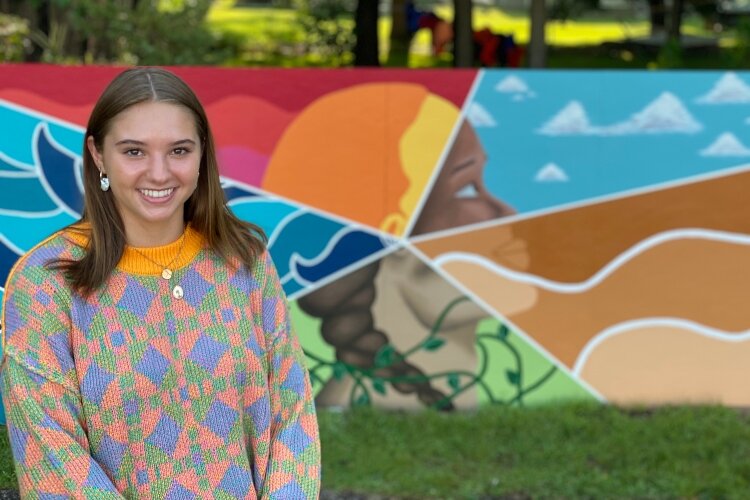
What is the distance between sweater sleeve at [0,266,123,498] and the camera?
2.04m

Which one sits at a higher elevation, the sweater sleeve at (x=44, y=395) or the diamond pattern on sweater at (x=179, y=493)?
the sweater sleeve at (x=44, y=395)

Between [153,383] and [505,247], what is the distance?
10.0 feet

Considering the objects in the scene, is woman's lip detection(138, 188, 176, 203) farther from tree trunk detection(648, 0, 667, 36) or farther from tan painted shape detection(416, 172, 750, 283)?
tree trunk detection(648, 0, 667, 36)

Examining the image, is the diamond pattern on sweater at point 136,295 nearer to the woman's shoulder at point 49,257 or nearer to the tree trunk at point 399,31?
the woman's shoulder at point 49,257

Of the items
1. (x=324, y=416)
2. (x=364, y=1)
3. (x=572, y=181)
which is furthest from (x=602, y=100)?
(x=364, y=1)

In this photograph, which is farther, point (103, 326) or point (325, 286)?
point (325, 286)

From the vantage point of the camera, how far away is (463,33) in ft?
40.9

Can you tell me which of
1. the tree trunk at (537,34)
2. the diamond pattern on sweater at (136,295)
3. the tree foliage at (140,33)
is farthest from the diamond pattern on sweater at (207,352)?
the tree trunk at (537,34)

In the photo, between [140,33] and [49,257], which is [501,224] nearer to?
[49,257]

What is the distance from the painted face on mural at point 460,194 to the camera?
16.2ft

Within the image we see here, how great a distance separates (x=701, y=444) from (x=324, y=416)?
1640mm

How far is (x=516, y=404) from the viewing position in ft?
16.7

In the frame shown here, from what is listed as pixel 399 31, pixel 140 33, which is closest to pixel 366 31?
pixel 140 33

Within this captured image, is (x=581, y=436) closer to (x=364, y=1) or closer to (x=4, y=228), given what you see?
(x=4, y=228)
